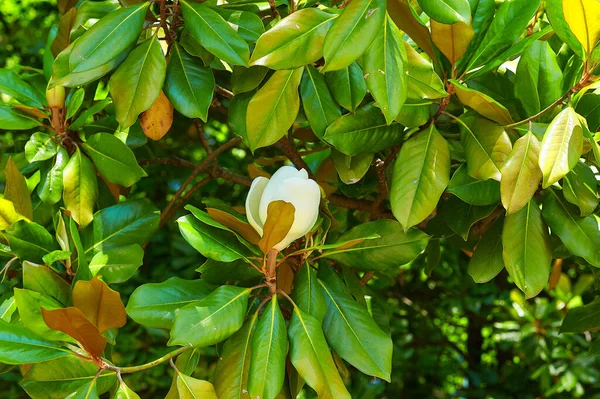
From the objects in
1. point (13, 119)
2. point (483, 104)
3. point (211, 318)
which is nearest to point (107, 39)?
point (13, 119)

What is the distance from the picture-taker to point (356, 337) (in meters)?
1.00

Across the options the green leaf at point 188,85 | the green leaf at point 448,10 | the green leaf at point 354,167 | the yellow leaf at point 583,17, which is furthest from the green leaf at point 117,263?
the yellow leaf at point 583,17

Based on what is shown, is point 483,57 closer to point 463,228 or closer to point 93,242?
point 463,228

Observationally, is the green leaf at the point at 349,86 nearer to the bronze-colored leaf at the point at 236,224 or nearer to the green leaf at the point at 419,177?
the green leaf at the point at 419,177

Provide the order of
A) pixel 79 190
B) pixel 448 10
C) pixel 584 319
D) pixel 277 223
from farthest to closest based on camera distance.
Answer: pixel 584 319 → pixel 79 190 → pixel 277 223 → pixel 448 10

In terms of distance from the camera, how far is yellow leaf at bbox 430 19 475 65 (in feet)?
3.17

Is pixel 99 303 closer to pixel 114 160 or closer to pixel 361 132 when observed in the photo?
pixel 114 160

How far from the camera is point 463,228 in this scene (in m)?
1.11

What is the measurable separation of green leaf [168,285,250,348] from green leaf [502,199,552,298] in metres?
0.36

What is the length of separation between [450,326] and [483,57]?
1.82 metres

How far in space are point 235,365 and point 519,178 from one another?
45 centimetres

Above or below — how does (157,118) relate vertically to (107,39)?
below

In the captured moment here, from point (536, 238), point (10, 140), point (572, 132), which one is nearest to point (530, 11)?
point (572, 132)

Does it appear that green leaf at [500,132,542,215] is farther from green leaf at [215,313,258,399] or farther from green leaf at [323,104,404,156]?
green leaf at [215,313,258,399]
